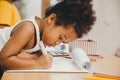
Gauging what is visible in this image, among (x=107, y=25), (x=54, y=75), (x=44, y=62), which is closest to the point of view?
(x=54, y=75)

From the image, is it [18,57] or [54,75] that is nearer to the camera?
[54,75]

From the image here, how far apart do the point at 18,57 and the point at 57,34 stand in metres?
0.18

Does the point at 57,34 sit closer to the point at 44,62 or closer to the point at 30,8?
the point at 44,62

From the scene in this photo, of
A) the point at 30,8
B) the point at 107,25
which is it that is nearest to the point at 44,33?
the point at 30,8

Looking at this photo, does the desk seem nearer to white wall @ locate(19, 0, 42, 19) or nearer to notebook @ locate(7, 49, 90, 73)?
notebook @ locate(7, 49, 90, 73)

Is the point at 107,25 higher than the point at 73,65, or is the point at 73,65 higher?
the point at 107,25

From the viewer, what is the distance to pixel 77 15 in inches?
43.5

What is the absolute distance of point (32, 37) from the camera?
1.09 m

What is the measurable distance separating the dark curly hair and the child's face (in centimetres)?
2

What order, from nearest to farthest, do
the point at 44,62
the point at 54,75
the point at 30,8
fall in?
the point at 54,75
the point at 44,62
the point at 30,8

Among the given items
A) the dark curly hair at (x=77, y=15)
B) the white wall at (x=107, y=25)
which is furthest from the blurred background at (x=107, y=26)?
the dark curly hair at (x=77, y=15)

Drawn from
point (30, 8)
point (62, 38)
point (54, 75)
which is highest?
point (30, 8)

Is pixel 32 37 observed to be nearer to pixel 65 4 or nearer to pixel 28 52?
pixel 28 52

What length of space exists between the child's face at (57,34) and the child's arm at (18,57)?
86 millimetres
